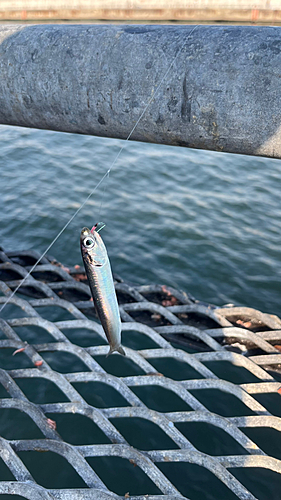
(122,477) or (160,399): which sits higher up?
(160,399)

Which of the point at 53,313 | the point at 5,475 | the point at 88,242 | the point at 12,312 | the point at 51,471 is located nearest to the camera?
the point at 88,242

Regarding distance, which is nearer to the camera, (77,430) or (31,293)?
(77,430)

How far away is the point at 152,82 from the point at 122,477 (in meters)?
5.78

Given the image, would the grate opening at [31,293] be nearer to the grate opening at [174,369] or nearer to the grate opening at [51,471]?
the grate opening at [174,369]

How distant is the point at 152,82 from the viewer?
13.9ft

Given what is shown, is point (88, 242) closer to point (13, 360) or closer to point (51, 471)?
point (51, 471)

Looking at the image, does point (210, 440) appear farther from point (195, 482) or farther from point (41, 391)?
point (41, 391)

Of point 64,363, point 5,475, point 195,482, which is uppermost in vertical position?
point 64,363

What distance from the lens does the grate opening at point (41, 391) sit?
7.66 meters

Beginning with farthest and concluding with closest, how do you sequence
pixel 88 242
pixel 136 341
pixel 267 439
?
pixel 136 341, pixel 267 439, pixel 88 242

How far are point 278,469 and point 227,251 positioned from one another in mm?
7112

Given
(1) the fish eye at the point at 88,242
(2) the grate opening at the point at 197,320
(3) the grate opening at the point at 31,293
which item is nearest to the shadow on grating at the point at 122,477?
(2) the grate opening at the point at 197,320

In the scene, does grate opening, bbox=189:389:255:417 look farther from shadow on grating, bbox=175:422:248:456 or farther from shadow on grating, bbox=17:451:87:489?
shadow on grating, bbox=17:451:87:489

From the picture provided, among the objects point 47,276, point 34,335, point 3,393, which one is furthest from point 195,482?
point 47,276
